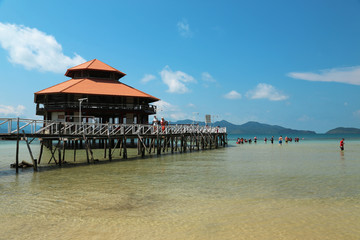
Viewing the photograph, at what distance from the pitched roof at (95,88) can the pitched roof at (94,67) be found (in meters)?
1.95

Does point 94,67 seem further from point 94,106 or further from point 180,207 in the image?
point 180,207

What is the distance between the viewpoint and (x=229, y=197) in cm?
1266

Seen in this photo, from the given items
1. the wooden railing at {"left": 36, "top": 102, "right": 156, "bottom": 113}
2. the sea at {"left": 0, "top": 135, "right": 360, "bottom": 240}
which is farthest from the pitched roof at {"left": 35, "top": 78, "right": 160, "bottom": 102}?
the sea at {"left": 0, "top": 135, "right": 360, "bottom": 240}

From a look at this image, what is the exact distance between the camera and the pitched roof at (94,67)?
164ft

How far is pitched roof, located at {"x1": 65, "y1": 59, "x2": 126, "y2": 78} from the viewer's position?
50.1 metres

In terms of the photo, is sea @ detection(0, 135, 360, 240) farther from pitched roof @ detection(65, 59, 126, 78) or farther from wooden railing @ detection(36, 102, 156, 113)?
pitched roof @ detection(65, 59, 126, 78)

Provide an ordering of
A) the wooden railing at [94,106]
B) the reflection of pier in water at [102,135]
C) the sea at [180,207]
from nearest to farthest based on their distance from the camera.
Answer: the sea at [180,207], the reflection of pier in water at [102,135], the wooden railing at [94,106]

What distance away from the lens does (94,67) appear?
166ft

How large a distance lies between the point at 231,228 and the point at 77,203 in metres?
6.20

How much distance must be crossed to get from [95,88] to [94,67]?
693 cm

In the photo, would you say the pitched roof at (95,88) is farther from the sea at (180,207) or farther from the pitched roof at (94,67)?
the sea at (180,207)

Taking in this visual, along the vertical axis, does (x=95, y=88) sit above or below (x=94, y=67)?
below

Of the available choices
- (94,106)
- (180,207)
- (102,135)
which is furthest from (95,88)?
(180,207)

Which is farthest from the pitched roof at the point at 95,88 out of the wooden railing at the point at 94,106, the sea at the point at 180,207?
the sea at the point at 180,207
